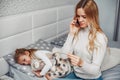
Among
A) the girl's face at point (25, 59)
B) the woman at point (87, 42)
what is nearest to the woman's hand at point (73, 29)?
the woman at point (87, 42)

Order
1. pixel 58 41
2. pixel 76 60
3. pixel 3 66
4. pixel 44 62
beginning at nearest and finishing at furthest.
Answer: pixel 76 60 < pixel 44 62 < pixel 3 66 < pixel 58 41

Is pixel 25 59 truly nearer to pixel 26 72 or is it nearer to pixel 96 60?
pixel 26 72

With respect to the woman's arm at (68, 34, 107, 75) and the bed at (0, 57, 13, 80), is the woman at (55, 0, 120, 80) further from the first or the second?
the bed at (0, 57, 13, 80)

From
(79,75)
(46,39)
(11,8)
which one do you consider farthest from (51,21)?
(79,75)

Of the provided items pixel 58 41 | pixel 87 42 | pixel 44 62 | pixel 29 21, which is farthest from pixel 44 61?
pixel 58 41

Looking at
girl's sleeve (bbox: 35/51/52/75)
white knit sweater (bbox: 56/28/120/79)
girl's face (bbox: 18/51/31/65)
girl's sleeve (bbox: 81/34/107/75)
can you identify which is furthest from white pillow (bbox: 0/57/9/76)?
girl's sleeve (bbox: 81/34/107/75)

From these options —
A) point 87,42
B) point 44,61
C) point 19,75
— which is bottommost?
point 19,75

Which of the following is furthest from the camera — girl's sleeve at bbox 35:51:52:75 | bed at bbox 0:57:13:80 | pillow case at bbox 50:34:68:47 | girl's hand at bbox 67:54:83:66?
pillow case at bbox 50:34:68:47

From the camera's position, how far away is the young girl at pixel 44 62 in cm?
103

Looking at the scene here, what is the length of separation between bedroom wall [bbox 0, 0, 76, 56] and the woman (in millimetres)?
380

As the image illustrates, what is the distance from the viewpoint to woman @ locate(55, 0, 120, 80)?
951 mm

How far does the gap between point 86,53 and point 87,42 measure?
5cm

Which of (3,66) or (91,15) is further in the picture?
(3,66)

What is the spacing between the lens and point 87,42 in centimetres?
101
